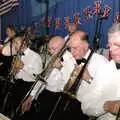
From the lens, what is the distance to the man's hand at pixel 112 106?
277 centimetres

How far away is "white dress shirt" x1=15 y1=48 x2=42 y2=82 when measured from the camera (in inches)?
203

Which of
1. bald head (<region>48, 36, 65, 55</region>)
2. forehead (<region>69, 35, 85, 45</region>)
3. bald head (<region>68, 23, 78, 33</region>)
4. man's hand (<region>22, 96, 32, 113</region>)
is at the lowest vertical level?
man's hand (<region>22, 96, 32, 113</region>)

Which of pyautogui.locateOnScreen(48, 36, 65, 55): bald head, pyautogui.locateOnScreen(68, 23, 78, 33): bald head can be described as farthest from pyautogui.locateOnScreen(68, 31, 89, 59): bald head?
pyautogui.locateOnScreen(68, 23, 78, 33): bald head

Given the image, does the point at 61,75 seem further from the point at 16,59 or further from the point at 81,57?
the point at 16,59

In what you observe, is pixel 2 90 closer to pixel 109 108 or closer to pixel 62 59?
pixel 62 59

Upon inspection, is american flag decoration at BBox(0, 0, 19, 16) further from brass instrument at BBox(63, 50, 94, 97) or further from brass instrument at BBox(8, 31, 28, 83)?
brass instrument at BBox(63, 50, 94, 97)

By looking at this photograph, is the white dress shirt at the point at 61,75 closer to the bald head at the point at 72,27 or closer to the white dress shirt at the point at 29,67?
the white dress shirt at the point at 29,67

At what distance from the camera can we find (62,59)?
4.21m

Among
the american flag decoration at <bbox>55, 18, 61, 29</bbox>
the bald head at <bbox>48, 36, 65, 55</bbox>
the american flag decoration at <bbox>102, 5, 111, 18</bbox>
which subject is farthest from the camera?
the american flag decoration at <bbox>55, 18, 61, 29</bbox>

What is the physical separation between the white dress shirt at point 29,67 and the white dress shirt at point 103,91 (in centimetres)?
213

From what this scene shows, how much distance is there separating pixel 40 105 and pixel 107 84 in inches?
66.4

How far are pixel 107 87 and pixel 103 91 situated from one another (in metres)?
0.05

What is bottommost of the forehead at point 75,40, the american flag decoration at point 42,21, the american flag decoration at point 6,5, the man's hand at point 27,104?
the man's hand at point 27,104

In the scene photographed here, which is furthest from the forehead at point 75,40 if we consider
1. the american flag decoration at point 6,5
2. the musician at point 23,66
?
the american flag decoration at point 6,5
